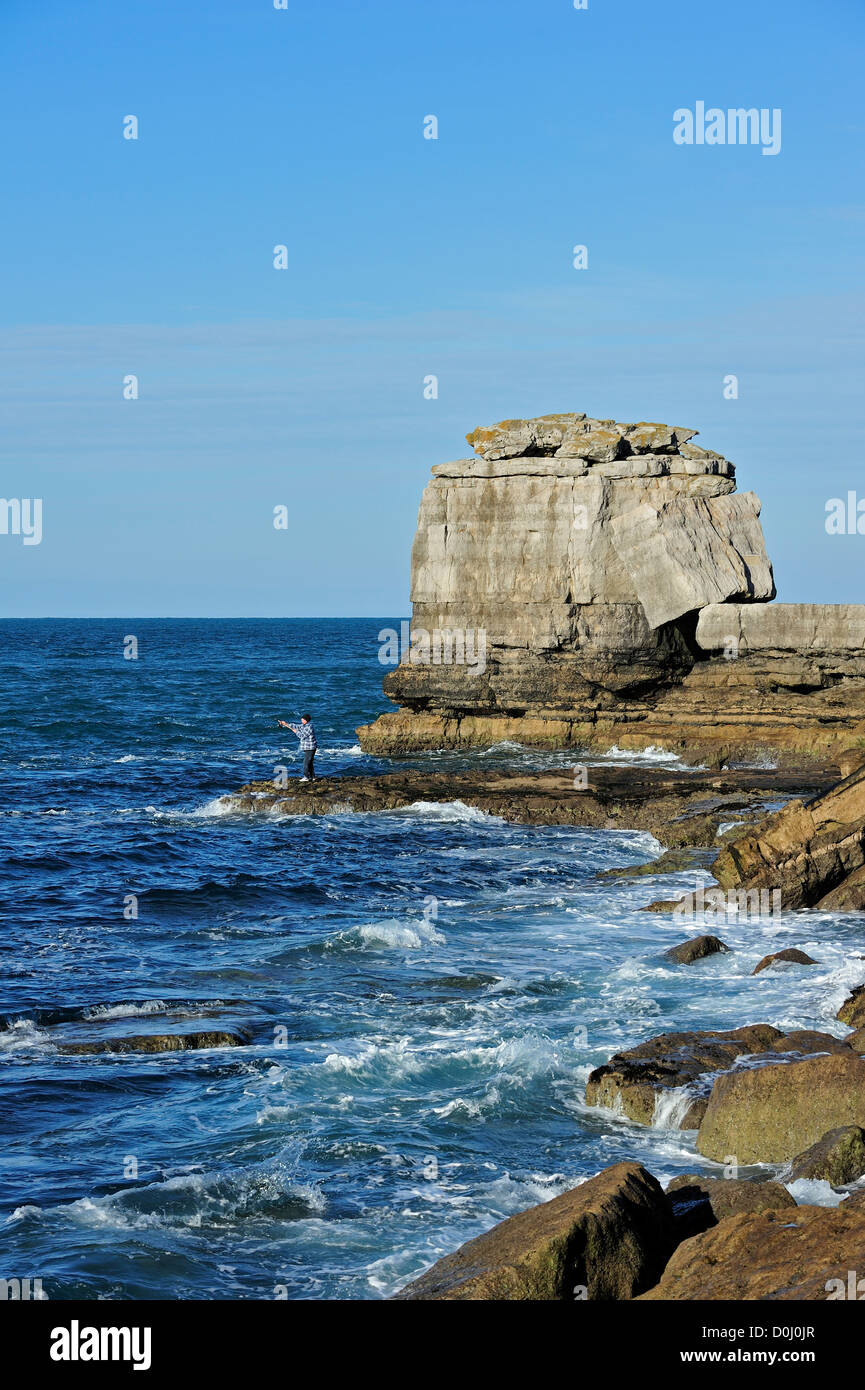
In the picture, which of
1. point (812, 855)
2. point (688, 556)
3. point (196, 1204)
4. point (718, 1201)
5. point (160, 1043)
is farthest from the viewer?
point (688, 556)

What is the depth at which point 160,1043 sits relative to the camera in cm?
1455

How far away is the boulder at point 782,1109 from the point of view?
35.6 ft

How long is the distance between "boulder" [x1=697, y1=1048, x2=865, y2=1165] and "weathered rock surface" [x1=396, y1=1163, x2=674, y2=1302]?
243cm

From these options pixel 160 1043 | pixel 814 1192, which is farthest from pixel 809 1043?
pixel 160 1043

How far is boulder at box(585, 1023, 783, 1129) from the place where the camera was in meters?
11.9

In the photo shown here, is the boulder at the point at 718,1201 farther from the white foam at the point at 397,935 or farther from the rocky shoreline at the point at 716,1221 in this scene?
the white foam at the point at 397,935

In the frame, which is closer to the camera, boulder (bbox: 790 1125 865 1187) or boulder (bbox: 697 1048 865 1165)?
boulder (bbox: 790 1125 865 1187)

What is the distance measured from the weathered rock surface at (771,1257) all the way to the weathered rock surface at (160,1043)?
751cm

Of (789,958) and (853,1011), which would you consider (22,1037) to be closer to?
(853,1011)

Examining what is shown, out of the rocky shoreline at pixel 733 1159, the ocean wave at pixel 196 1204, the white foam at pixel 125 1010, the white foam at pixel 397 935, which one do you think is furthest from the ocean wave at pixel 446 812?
the ocean wave at pixel 196 1204

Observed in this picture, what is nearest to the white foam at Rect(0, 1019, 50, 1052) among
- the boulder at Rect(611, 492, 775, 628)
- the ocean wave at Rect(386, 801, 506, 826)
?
the ocean wave at Rect(386, 801, 506, 826)

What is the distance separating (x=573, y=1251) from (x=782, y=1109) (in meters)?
3.65

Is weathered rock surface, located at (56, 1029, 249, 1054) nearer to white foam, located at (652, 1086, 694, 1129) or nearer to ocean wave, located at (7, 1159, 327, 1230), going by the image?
ocean wave, located at (7, 1159, 327, 1230)

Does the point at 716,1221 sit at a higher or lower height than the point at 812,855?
lower
